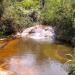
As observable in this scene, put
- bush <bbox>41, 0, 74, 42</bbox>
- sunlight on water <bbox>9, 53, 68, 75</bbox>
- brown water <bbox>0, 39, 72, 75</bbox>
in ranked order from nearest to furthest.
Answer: sunlight on water <bbox>9, 53, 68, 75</bbox>, brown water <bbox>0, 39, 72, 75</bbox>, bush <bbox>41, 0, 74, 42</bbox>

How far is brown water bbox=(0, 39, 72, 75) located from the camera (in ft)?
54.3

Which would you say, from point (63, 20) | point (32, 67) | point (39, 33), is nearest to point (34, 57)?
point (32, 67)

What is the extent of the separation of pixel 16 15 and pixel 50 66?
14.5 m

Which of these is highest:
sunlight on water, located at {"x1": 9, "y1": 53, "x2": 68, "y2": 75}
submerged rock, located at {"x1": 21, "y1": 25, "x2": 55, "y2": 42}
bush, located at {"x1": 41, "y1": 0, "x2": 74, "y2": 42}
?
bush, located at {"x1": 41, "y1": 0, "x2": 74, "y2": 42}

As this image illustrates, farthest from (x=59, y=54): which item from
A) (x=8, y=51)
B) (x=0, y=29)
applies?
(x=0, y=29)

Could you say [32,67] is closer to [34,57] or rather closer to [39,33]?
[34,57]

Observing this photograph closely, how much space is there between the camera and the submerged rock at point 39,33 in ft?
95.1

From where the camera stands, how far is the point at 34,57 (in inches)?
787

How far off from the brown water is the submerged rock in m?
3.03

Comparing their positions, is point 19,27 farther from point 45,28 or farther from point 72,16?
point 72,16

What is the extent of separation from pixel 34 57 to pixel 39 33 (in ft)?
36.7

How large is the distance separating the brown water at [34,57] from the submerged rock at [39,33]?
9.93 ft

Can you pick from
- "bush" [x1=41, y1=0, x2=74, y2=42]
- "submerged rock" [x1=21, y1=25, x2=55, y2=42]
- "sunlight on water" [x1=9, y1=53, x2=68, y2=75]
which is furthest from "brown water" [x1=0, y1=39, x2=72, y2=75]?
"submerged rock" [x1=21, y1=25, x2=55, y2=42]

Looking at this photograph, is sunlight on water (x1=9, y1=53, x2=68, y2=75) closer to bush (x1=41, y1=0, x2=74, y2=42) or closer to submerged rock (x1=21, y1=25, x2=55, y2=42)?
bush (x1=41, y1=0, x2=74, y2=42)
